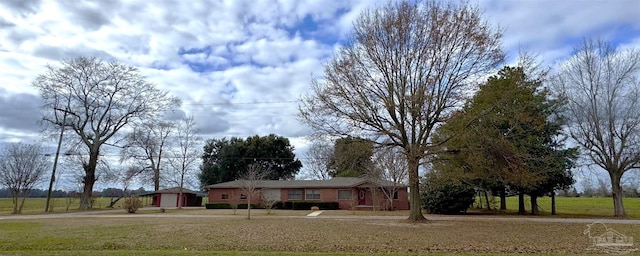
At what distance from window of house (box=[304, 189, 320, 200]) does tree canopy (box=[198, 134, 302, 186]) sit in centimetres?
1196

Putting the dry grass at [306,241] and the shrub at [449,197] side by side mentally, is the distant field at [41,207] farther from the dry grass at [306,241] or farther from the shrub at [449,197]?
the shrub at [449,197]

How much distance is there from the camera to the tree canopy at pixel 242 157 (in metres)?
56.1

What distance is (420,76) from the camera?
20828 mm

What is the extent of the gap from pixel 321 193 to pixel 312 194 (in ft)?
3.38

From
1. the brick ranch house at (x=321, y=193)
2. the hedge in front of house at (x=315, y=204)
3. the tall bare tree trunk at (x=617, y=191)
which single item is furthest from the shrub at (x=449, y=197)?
the hedge in front of house at (x=315, y=204)

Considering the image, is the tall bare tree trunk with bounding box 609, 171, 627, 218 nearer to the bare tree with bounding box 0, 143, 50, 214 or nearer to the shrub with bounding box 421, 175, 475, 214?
the shrub with bounding box 421, 175, 475, 214

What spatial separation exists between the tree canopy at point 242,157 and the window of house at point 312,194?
39.2ft

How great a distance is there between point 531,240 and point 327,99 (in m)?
Result: 11.0

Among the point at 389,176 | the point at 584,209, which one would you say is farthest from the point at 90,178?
the point at 584,209

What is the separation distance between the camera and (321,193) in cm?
4388

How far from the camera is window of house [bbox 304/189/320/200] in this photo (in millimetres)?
44125

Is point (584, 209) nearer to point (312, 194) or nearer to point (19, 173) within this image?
point (312, 194)

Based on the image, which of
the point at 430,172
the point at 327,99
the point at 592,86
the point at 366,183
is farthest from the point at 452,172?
the point at 366,183

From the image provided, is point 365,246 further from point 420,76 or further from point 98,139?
point 98,139
